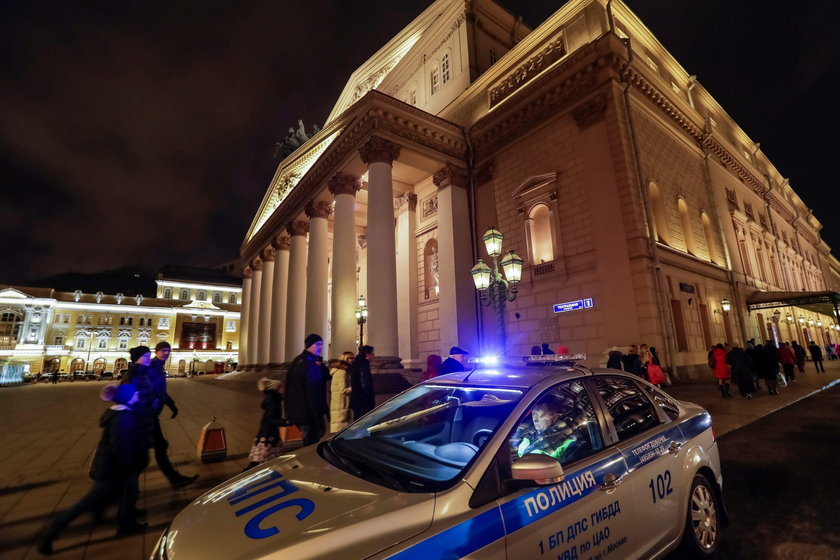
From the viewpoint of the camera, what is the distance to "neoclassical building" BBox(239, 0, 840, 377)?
13922 mm

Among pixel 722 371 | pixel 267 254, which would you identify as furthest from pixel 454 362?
pixel 267 254

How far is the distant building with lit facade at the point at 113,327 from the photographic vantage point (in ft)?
191

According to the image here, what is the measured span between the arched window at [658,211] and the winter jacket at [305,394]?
15001 mm

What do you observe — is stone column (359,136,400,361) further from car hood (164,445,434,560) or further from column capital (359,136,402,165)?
car hood (164,445,434,560)

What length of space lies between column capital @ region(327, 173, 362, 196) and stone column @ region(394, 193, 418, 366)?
4.16m

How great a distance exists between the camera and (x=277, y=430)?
4984 millimetres

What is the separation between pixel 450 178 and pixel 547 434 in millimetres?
17137

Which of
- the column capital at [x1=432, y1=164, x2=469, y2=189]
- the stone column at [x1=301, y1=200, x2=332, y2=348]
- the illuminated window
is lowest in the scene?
the stone column at [x1=301, y1=200, x2=332, y2=348]

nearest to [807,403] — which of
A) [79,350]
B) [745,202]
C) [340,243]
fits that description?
[340,243]

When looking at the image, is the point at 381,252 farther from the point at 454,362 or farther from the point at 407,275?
the point at 454,362

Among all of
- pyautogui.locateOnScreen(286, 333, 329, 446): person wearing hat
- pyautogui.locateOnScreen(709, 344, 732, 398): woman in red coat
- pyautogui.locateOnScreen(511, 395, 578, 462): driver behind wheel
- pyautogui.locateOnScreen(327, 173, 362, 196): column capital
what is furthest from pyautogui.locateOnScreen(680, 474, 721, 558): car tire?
pyautogui.locateOnScreen(327, 173, 362, 196): column capital

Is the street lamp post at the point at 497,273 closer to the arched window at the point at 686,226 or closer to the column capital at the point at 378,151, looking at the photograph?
the column capital at the point at 378,151

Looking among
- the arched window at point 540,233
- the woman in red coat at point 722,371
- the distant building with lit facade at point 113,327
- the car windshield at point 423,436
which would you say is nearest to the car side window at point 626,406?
the car windshield at point 423,436

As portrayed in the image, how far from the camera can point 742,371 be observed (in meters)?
10.4
